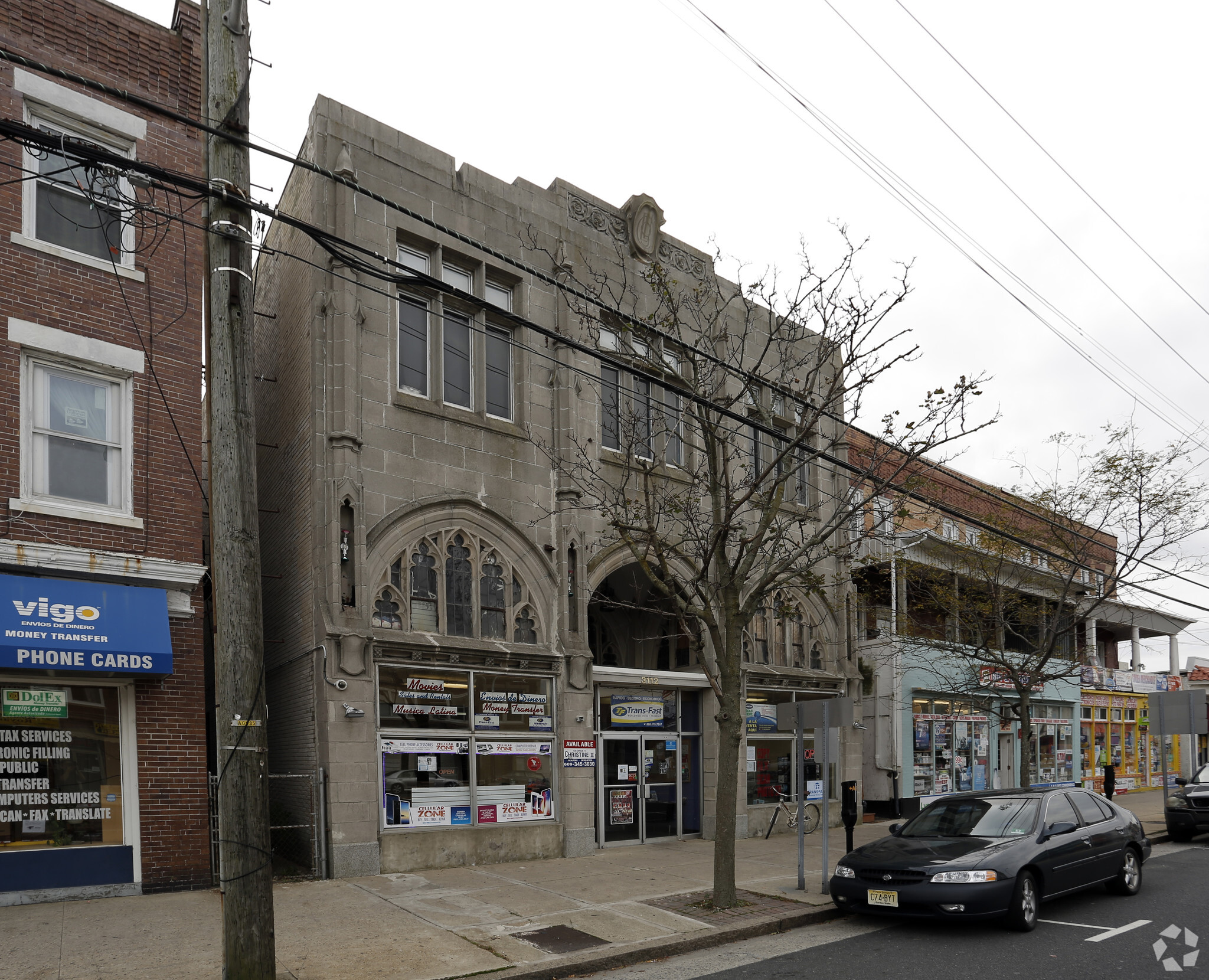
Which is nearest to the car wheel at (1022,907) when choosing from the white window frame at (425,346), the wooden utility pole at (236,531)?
the wooden utility pole at (236,531)

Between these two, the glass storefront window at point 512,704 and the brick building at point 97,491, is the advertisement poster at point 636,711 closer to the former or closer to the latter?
the glass storefront window at point 512,704

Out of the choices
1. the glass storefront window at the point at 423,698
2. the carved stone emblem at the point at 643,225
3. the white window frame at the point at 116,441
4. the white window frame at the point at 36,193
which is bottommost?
the glass storefront window at the point at 423,698

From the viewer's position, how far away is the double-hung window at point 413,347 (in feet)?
51.1

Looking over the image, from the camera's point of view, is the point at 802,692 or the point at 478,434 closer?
the point at 478,434

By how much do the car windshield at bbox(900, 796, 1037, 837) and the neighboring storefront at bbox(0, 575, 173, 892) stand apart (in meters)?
8.99

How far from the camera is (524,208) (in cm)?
1716

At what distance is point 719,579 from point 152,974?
7356mm

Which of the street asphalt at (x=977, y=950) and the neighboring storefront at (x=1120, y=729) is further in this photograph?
the neighboring storefront at (x=1120, y=729)

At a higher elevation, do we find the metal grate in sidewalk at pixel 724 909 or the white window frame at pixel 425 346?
the white window frame at pixel 425 346

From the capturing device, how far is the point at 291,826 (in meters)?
13.4

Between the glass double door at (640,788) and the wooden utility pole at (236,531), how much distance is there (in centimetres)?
974

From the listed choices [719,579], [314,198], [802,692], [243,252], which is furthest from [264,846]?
[802,692]

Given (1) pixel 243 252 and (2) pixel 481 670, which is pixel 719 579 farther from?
(1) pixel 243 252

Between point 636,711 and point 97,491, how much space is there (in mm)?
9380
